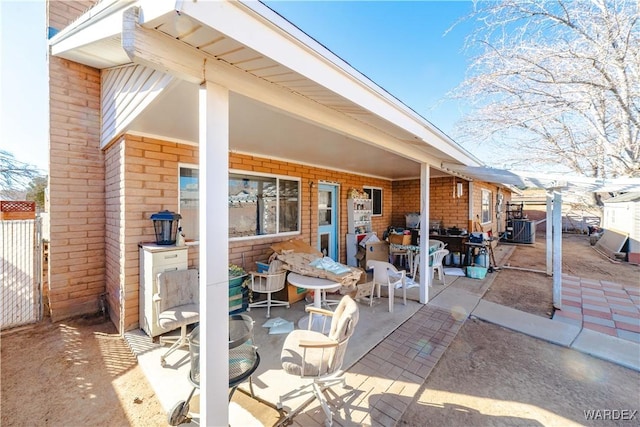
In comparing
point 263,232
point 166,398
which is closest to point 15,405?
point 166,398

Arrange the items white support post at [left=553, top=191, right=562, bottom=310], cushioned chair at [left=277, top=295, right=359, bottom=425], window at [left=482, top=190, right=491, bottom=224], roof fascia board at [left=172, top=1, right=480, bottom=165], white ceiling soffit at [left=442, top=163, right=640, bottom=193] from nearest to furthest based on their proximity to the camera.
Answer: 1. roof fascia board at [left=172, top=1, right=480, bottom=165]
2. cushioned chair at [left=277, top=295, right=359, bottom=425]
3. white ceiling soffit at [left=442, top=163, right=640, bottom=193]
4. white support post at [left=553, top=191, right=562, bottom=310]
5. window at [left=482, top=190, right=491, bottom=224]

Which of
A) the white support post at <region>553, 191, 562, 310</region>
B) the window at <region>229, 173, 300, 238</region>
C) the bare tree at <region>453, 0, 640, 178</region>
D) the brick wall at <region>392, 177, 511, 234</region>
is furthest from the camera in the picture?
the brick wall at <region>392, 177, 511, 234</region>

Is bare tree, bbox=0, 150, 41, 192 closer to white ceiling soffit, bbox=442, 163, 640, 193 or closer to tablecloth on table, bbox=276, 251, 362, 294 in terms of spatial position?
tablecloth on table, bbox=276, 251, 362, 294

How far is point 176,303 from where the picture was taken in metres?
3.28

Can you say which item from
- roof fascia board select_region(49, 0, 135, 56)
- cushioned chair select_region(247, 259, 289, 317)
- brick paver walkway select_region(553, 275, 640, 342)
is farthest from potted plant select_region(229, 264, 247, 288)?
brick paver walkway select_region(553, 275, 640, 342)

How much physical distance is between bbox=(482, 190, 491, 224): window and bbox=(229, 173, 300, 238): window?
25.5 feet

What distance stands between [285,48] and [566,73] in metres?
5.43

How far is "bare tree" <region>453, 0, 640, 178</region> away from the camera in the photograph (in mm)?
3736

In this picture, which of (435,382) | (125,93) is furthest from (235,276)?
(435,382)

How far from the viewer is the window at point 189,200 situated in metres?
4.09

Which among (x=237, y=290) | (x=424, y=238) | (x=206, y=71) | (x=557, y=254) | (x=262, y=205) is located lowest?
(x=237, y=290)

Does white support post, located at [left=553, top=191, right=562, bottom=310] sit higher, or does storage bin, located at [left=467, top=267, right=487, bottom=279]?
white support post, located at [left=553, top=191, right=562, bottom=310]

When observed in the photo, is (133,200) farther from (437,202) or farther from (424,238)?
(437,202)

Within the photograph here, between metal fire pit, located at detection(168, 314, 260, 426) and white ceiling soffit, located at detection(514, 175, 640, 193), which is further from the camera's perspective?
white ceiling soffit, located at detection(514, 175, 640, 193)
